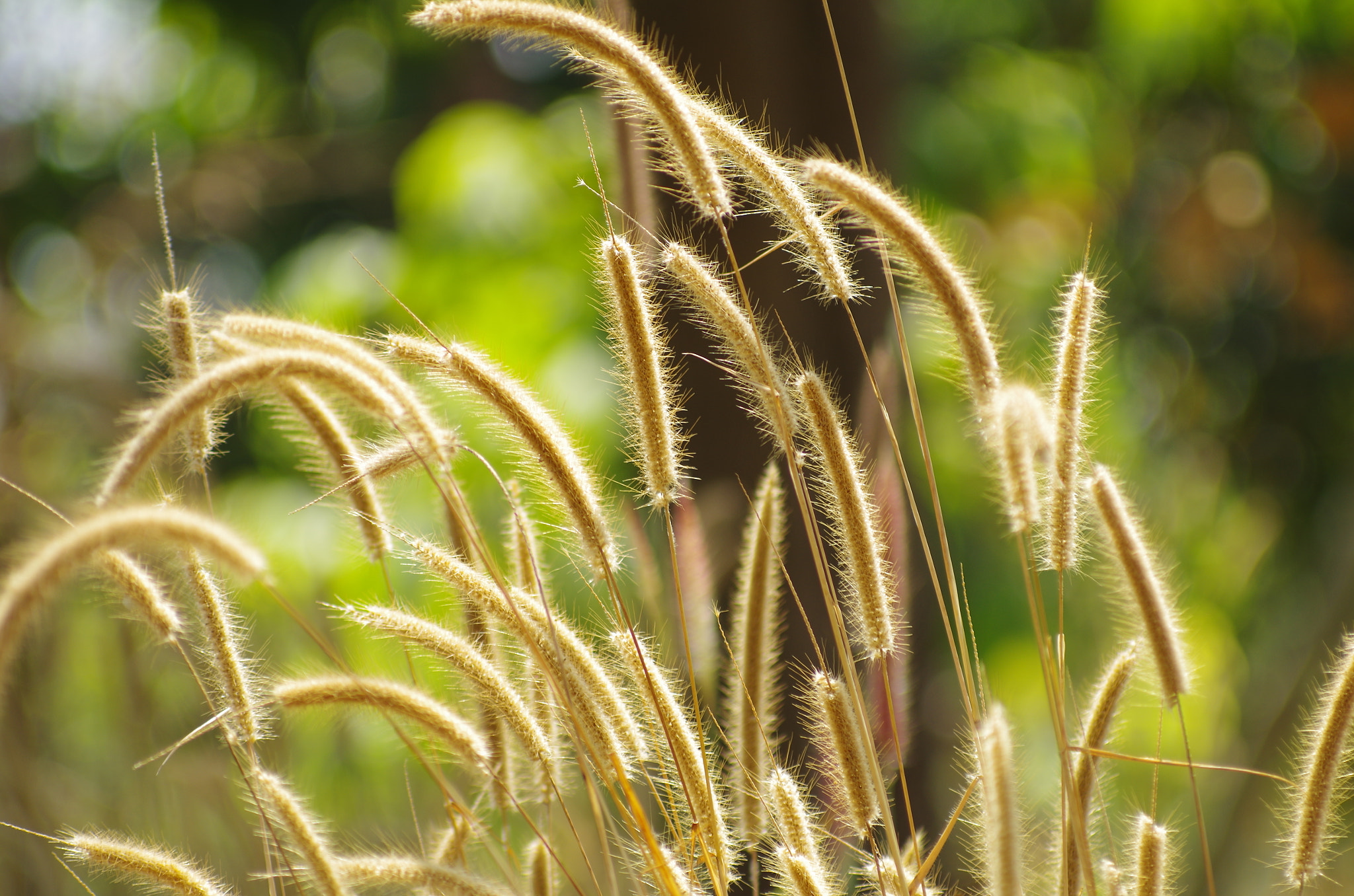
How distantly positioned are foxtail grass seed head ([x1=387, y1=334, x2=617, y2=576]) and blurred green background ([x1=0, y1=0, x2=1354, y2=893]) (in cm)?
23

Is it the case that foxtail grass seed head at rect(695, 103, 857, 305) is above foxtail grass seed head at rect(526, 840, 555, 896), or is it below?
above

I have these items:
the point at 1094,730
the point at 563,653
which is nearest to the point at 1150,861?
the point at 1094,730

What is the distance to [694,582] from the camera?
832mm

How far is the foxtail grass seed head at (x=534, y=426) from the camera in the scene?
0.52 m

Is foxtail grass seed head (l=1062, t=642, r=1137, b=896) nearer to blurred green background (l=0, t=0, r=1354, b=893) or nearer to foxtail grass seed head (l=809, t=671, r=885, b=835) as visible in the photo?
foxtail grass seed head (l=809, t=671, r=885, b=835)

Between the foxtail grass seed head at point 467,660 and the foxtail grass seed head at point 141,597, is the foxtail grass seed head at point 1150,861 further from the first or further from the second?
the foxtail grass seed head at point 141,597

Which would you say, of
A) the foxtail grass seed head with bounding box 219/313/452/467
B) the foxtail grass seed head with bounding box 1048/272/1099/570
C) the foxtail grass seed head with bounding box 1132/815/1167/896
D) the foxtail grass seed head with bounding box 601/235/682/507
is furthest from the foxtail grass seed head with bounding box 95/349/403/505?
the foxtail grass seed head with bounding box 1132/815/1167/896

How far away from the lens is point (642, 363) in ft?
1.78

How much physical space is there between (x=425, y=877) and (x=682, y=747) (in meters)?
0.16

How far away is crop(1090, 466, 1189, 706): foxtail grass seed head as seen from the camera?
0.51 meters

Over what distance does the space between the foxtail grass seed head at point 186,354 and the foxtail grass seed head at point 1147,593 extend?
0.52 metres

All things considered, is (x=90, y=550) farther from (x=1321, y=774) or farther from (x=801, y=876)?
(x=1321, y=774)

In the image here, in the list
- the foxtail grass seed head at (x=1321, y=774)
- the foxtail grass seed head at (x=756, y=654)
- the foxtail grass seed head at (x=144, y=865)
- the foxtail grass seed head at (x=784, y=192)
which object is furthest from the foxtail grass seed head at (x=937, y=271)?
the foxtail grass seed head at (x=144, y=865)

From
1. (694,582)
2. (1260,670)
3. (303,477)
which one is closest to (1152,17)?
(1260,670)
